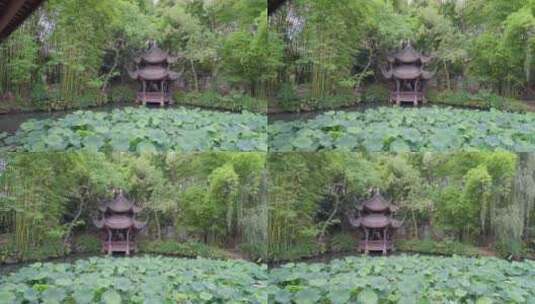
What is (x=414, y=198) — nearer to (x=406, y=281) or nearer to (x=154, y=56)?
(x=406, y=281)

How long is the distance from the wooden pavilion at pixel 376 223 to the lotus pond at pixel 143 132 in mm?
583

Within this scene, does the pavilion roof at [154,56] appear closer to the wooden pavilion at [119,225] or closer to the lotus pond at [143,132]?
the lotus pond at [143,132]

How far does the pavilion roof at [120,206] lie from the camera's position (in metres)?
3.41

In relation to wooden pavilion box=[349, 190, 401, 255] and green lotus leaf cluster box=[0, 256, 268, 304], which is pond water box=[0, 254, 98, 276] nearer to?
green lotus leaf cluster box=[0, 256, 268, 304]

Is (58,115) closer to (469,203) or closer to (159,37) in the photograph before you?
(159,37)

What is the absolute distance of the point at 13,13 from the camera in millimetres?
2670

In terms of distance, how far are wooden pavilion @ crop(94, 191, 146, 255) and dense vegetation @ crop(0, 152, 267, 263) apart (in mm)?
41

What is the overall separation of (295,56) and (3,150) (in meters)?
1.46

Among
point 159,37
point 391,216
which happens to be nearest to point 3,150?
point 159,37

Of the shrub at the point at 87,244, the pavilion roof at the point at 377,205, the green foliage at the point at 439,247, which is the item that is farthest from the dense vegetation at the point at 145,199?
the green foliage at the point at 439,247

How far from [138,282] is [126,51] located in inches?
43.6

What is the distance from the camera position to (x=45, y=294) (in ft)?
10.8

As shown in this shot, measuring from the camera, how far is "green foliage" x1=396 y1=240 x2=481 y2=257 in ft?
11.2

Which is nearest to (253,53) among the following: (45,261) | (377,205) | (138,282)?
(377,205)
